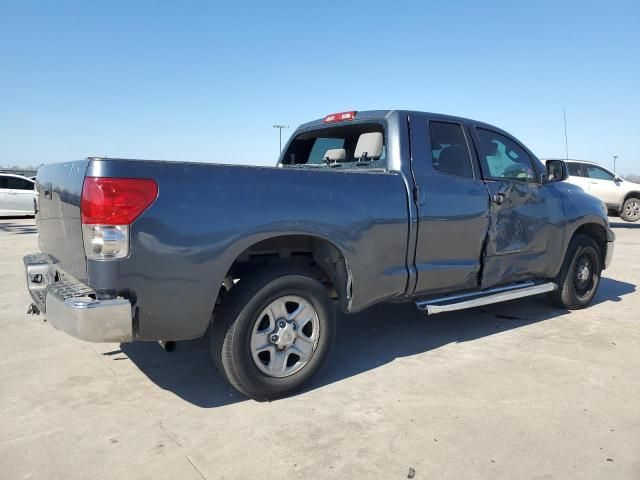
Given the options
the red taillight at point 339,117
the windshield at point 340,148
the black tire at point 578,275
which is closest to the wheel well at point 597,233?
the black tire at point 578,275

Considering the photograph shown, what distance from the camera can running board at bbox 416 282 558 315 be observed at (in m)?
3.95

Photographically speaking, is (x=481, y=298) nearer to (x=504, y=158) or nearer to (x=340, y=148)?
(x=504, y=158)

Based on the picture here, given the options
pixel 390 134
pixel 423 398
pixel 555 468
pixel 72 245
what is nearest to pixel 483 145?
pixel 390 134

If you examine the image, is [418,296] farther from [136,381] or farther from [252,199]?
[136,381]

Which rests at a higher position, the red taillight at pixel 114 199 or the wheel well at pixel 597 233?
the red taillight at pixel 114 199

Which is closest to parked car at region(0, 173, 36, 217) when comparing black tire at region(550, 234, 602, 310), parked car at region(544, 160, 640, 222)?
black tire at region(550, 234, 602, 310)

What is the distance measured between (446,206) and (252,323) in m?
1.84

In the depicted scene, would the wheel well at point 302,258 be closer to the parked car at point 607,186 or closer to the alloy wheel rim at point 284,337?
the alloy wheel rim at point 284,337

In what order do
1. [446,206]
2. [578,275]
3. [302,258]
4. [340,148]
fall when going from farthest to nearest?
[578,275], [340,148], [446,206], [302,258]

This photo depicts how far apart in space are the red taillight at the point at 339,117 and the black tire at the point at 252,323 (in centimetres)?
176

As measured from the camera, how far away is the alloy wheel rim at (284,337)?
316 centimetres

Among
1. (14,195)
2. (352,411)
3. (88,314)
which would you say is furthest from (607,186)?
(14,195)

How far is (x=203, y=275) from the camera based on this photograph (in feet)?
9.31

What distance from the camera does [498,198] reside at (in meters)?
4.39
